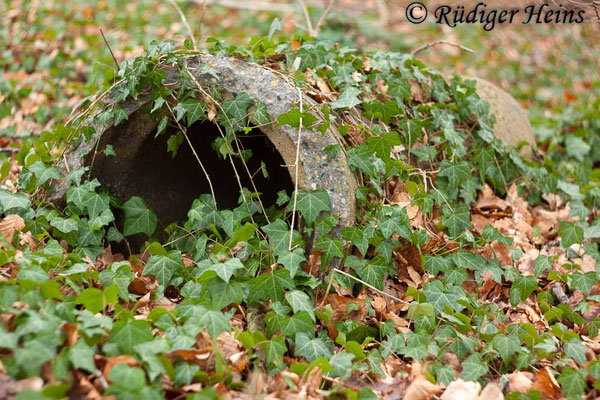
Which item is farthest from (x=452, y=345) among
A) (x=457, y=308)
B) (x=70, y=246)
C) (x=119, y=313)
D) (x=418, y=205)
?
(x=70, y=246)

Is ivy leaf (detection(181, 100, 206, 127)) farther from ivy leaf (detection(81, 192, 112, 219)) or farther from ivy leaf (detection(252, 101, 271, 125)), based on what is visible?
ivy leaf (detection(81, 192, 112, 219))

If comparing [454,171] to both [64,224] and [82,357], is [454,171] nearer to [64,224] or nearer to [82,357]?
[64,224]

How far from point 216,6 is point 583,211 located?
20.1 feet

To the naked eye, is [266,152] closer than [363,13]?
Yes

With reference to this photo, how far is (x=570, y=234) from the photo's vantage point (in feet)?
11.2

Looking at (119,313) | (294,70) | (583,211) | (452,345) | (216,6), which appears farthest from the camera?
(216,6)

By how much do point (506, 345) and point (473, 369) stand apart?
0.75 ft

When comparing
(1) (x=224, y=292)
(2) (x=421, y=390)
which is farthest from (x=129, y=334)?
(2) (x=421, y=390)

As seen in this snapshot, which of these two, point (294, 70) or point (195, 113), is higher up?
point (294, 70)

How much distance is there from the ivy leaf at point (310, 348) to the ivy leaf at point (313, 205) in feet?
2.03

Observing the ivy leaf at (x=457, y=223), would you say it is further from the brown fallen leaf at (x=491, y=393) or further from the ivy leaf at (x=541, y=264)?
the brown fallen leaf at (x=491, y=393)

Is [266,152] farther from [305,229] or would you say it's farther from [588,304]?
[588,304]

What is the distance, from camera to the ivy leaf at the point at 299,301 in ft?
8.34

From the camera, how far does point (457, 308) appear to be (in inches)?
113
